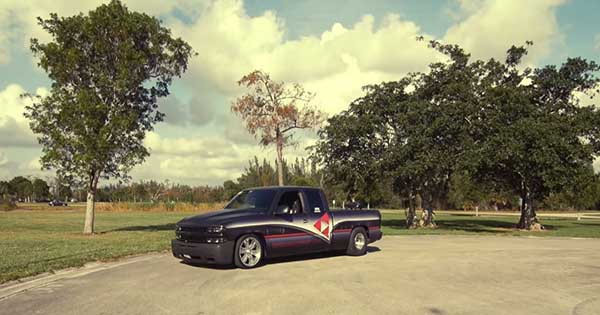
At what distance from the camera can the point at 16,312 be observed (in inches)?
277

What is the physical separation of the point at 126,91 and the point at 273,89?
9387mm

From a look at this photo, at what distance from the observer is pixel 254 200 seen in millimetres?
12367

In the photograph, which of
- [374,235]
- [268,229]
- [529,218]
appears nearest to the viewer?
[268,229]

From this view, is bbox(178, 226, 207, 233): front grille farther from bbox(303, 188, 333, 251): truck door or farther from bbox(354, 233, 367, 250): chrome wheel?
bbox(354, 233, 367, 250): chrome wheel

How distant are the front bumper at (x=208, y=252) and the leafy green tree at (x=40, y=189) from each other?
156379 mm

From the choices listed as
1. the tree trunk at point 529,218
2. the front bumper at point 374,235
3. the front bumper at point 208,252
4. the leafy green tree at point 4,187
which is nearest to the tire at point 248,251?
the front bumper at point 208,252

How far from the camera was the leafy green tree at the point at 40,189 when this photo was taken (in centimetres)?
15100

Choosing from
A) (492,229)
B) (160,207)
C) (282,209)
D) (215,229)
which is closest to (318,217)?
(282,209)

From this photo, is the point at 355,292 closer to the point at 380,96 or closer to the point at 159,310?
the point at 159,310

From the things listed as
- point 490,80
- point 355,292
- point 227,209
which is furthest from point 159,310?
point 490,80

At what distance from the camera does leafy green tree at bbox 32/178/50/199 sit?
495 ft

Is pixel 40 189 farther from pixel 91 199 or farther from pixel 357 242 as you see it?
pixel 357 242

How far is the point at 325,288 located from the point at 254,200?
4.10 m

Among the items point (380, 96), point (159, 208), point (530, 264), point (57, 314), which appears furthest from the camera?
point (159, 208)
